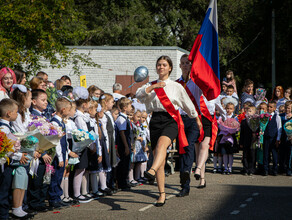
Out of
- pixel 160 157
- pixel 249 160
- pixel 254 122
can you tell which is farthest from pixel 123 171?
pixel 254 122

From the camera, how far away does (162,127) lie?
810cm

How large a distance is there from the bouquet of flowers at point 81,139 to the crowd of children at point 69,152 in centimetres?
9

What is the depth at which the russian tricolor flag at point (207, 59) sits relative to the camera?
31.8 feet

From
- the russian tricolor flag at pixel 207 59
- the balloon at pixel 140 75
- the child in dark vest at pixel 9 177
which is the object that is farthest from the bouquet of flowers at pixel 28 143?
the balloon at pixel 140 75

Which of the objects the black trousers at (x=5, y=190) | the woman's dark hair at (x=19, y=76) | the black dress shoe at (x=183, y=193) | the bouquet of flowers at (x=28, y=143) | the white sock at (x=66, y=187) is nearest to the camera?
the black trousers at (x=5, y=190)

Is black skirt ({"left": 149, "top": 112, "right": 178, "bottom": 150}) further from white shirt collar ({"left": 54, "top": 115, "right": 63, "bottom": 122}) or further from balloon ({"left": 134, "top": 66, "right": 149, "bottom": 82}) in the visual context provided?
balloon ({"left": 134, "top": 66, "right": 149, "bottom": 82})

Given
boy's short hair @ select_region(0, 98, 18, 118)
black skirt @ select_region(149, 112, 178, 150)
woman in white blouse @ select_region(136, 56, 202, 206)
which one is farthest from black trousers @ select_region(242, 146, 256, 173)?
boy's short hair @ select_region(0, 98, 18, 118)

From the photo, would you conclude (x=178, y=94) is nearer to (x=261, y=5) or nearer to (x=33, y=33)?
(x=33, y=33)

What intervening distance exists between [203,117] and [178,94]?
206cm

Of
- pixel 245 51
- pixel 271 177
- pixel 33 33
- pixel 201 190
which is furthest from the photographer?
pixel 245 51

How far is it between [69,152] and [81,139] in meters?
0.31

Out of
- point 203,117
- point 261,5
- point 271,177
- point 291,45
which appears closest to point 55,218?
point 203,117

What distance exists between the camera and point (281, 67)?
3644 cm

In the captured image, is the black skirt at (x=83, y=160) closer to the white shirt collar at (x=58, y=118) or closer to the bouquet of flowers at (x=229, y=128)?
the white shirt collar at (x=58, y=118)
